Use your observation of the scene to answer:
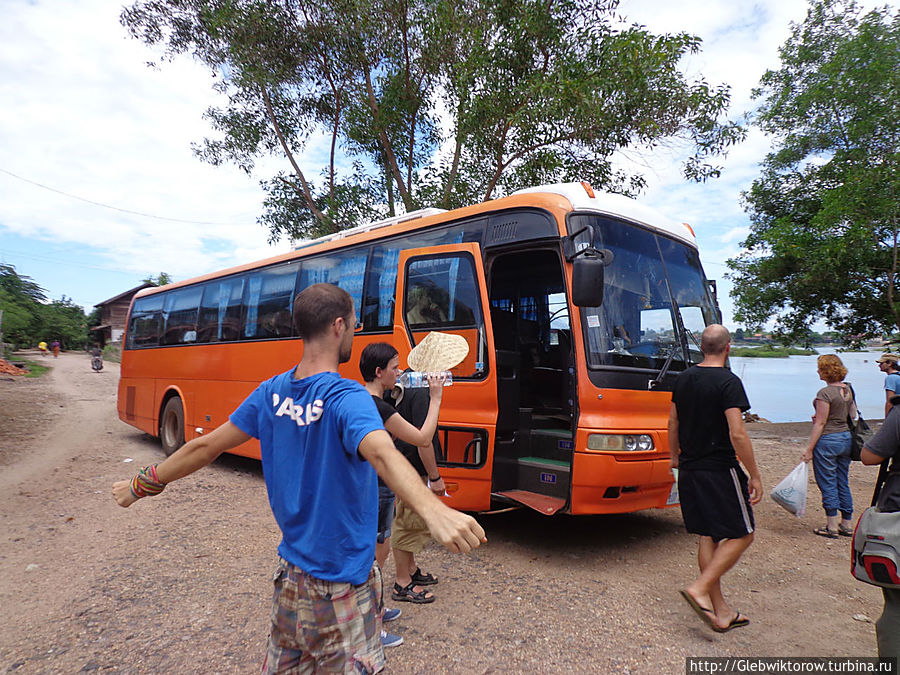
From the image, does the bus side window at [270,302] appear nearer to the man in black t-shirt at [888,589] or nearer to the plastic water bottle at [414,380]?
the plastic water bottle at [414,380]

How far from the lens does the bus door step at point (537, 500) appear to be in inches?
181

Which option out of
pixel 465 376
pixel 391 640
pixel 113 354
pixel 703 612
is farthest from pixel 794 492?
pixel 113 354

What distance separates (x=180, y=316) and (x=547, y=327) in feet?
24.9

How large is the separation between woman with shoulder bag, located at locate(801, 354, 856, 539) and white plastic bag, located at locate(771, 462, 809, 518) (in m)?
0.98

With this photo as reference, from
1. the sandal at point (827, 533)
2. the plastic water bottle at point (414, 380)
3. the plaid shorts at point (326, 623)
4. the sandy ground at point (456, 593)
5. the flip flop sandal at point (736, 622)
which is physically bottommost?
the sandy ground at point (456, 593)

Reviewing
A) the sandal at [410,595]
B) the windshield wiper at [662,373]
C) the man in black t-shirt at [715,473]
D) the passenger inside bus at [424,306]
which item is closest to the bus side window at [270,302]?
the passenger inside bus at [424,306]

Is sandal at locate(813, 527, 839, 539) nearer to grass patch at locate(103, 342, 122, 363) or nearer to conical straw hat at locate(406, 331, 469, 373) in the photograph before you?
conical straw hat at locate(406, 331, 469, 373)

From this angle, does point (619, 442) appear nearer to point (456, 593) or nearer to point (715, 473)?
point (715, 473)

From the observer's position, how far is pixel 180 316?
34.7 feet

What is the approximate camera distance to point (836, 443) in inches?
225

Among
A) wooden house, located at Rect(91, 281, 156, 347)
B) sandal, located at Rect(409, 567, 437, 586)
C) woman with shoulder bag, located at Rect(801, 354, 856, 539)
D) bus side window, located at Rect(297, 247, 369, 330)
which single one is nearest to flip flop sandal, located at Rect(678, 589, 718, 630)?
sandal, located at Rect(409, 567, 437, 586)

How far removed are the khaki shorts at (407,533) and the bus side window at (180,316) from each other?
23.9 feet

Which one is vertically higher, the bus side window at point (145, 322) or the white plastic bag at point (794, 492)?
the bus side window at point (145, 322)

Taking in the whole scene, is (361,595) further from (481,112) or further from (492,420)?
(481,112)
